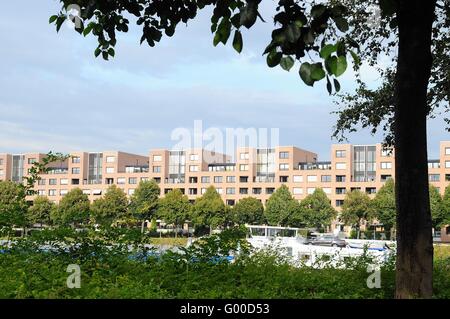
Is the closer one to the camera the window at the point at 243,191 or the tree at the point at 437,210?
the tree at the point at 437,210

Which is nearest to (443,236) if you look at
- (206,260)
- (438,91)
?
(438,91)

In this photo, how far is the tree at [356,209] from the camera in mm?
88375

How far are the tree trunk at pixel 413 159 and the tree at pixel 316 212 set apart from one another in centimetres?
8131

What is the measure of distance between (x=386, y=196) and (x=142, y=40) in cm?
7919

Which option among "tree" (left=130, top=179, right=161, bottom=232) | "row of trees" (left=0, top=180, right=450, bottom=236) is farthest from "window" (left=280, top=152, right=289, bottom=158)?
"tree" (left=130, top=179, right=161, bottom=232)

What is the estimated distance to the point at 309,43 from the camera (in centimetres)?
422

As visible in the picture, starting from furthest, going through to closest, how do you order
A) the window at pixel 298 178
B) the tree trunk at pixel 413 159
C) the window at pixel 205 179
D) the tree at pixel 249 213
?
1. the window at pixel 205 179
2. the window at pixel 298 178
3. the tree at pixel 249 213
4. the tree trunk at pixel 413 159

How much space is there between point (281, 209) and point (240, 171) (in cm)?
2900

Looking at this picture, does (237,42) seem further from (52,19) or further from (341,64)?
(52,19)

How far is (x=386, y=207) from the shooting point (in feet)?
266

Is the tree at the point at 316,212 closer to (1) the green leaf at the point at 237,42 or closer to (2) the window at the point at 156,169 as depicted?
(2) the window at the point at 156,169

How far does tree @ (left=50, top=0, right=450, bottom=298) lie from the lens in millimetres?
4098

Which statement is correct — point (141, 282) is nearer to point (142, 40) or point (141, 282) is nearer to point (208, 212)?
point (142, 40)

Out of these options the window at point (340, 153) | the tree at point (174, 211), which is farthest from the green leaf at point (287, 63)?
the window at point (340, 153)
